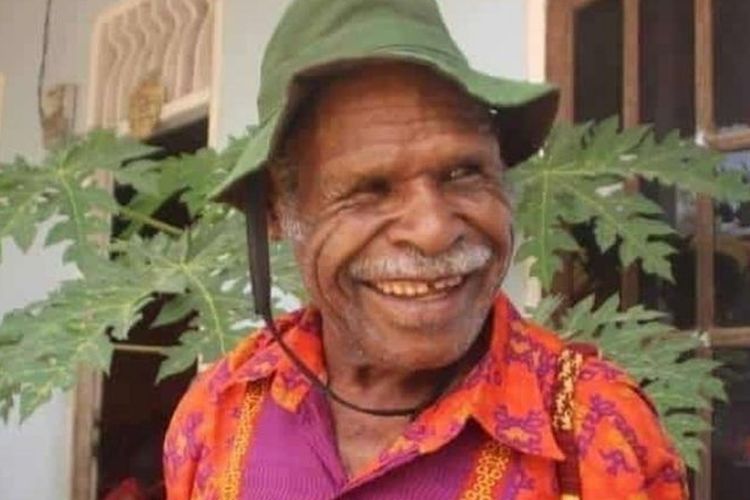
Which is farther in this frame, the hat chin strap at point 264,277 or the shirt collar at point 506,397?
the hat chin strap at point 264,277

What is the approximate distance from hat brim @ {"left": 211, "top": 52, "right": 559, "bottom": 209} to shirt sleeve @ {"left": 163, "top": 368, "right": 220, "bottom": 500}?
0.23 m

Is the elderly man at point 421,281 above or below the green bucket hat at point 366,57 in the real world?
below

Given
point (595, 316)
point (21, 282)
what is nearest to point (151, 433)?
point (21, 282)

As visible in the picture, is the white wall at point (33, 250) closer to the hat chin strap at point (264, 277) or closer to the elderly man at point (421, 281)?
the hat chin strap at point (264, 277)

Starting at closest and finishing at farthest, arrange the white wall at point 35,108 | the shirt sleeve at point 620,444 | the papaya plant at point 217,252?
the shirt sleeve at point 620,444
the papaya plant at point 217,252
the white wall at point 35,108

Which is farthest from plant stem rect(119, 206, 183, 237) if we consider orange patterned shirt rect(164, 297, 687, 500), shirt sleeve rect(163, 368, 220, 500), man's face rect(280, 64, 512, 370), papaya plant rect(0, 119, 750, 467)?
man's face rect(280, 64, 512, 370)

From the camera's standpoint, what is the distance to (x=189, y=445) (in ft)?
5.14

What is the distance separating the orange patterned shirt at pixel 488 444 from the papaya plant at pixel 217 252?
33.3 inches

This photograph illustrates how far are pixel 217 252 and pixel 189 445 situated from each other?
1075mm

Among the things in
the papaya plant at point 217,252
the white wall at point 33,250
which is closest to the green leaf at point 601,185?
the papaya plant at point 217,252

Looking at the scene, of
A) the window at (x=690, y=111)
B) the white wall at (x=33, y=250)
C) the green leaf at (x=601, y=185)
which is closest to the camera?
the green leaf at (x=601, y=185)

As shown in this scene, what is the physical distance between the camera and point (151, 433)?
18.9ft

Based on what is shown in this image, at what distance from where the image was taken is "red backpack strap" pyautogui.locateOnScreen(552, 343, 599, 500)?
1.31 metres

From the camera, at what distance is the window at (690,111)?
8.96 ft
